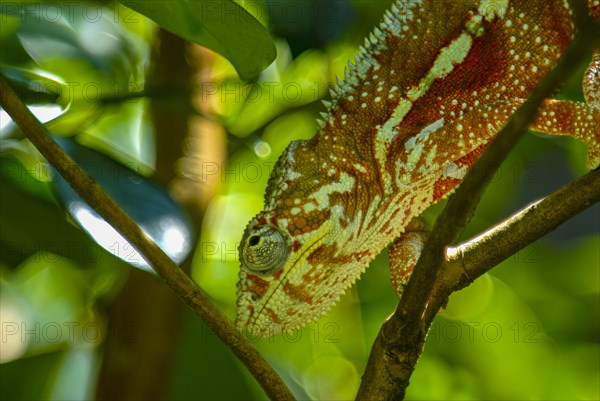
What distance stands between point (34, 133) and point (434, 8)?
5.14 ft

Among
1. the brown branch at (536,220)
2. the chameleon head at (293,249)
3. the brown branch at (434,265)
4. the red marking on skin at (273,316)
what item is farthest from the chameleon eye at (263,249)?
the brown branch at (536,220)

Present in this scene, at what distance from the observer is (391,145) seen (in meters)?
2.85

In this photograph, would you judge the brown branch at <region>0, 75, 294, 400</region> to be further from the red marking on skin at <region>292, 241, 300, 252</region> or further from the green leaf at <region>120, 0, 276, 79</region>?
the red marking on skin at <region>292, 241, 300, 252</region>

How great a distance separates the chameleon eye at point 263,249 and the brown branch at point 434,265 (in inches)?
37.9

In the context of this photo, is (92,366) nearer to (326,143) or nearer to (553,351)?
(326,143)

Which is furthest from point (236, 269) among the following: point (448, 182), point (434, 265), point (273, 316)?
point (434, 265)

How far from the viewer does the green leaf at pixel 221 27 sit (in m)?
2.26

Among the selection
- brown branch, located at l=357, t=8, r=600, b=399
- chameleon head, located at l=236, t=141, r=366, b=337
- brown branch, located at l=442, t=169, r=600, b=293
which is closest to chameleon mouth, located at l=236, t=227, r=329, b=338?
chameleon head, located at l=236, t=141, r=366, b=337

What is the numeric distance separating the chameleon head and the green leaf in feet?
1.76

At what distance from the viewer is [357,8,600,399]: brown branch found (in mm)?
1276

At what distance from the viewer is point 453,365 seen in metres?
3.74

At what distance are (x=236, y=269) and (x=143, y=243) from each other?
2.24 meters

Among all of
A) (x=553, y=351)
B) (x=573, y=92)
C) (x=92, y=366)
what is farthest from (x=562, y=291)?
(x=92, y=366)

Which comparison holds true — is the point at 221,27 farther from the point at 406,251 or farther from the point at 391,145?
the point at 406,251
